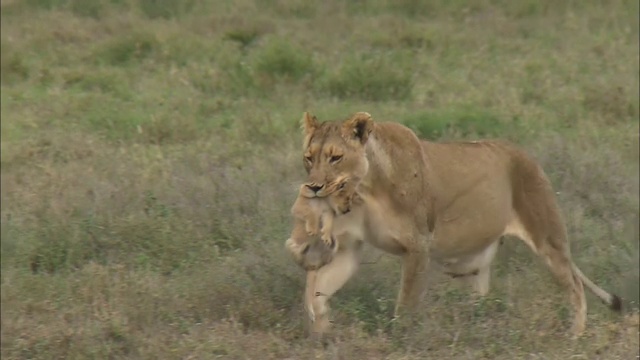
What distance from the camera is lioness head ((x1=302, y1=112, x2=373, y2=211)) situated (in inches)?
212

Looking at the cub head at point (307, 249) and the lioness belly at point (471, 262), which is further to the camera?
the lioness belly at point (471, 262)

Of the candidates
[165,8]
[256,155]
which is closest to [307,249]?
[256,155]

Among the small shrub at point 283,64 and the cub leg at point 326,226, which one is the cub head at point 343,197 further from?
the small shrub at point 283,64

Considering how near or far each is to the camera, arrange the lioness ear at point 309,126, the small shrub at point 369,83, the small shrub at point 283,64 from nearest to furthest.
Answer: the lioness ear at point 309,126, the small shrub at point 369,83, the small shrub at point 283,64

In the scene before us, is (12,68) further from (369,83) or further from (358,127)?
(358,127)

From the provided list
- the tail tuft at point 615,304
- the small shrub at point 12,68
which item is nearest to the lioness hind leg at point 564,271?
the tail tuft at point 615,304

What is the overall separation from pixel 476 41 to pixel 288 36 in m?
2.24

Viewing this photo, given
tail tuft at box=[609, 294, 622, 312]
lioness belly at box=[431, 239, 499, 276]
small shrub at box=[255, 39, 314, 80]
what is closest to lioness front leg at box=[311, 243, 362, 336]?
lioness belly at box=[431, 239, 499, 276]

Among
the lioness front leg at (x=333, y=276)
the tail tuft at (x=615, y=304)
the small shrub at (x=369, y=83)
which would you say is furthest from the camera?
the small shrub at (x=369, y=83)

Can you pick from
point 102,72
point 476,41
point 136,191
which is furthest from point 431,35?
point 136,191

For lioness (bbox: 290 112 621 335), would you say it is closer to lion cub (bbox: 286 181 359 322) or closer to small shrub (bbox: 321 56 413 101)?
lion cub (bbox: 286 181 359 322)

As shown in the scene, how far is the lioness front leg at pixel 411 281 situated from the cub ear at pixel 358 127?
0.59 meters

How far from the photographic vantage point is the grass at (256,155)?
571cm

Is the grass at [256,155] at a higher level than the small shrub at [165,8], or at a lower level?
higher
